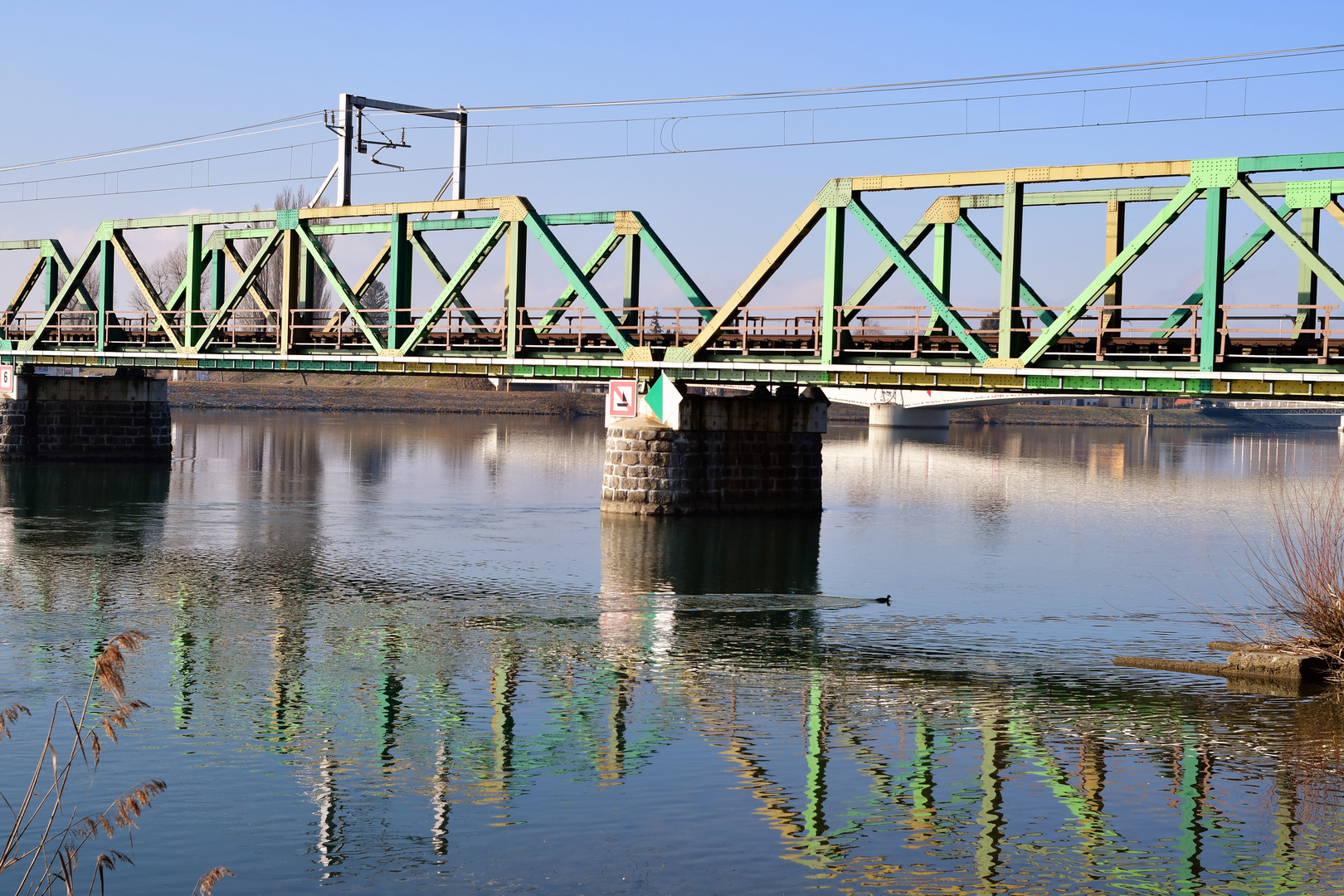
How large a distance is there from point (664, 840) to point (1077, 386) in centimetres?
2336

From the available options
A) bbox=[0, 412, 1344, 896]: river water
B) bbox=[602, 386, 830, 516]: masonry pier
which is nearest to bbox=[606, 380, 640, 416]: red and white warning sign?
bbox=[602, 386, 830, 516]: masonry pier

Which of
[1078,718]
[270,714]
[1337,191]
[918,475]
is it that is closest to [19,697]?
[270,714]

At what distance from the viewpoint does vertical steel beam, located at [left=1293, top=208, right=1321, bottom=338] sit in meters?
32.7

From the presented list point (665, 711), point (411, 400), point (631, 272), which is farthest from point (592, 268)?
point (411, 400)

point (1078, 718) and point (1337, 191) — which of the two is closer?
point (1078, 718)

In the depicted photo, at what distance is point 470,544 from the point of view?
34.8 meters

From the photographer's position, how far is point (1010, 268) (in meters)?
34.1

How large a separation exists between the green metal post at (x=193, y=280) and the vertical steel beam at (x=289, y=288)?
4.08m

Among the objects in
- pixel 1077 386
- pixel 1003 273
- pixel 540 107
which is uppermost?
pixel 540 107

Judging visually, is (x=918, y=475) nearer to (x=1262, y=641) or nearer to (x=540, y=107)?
(x=540, y=107)

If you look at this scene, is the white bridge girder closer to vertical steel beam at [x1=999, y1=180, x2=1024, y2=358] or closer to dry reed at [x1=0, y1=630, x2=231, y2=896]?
vertical steel beam at [x1=999, y1=180, x2=1024, y2=358]

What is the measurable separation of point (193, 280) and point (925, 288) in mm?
28935

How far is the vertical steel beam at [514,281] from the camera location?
4297 cm

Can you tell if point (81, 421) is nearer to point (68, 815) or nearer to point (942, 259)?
point (942, 259)
